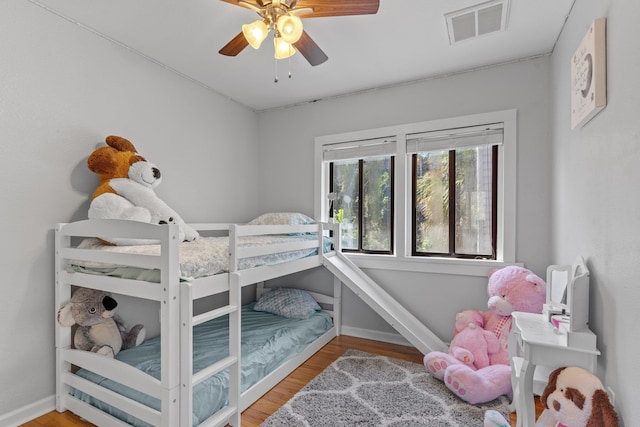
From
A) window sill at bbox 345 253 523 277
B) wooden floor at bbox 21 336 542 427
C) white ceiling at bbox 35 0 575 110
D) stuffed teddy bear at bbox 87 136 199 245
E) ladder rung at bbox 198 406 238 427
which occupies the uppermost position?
white ceiling at bbox 35 0 575 110

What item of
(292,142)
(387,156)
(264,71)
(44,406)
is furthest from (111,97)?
(387,156)

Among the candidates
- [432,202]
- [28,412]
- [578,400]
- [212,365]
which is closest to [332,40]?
[432,202]

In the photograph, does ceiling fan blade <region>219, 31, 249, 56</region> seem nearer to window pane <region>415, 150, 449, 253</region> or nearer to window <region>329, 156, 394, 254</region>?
window <region>329, 156, 394, 254</region>

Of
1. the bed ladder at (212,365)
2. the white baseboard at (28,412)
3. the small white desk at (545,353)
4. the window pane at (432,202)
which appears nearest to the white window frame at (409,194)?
the window pane at (432,202)

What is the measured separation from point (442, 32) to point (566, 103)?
899mm

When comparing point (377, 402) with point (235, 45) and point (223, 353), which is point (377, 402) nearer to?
point (223, 353)

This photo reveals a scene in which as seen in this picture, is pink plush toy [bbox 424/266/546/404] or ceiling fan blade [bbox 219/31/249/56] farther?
pink plush toy [bbox 424/266/546/404]

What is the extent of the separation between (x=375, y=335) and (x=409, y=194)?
1.39 meters

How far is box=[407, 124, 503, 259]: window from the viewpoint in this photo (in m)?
2.67

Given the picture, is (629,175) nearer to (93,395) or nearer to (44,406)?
(93,395)

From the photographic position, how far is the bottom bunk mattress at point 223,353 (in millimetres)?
1709

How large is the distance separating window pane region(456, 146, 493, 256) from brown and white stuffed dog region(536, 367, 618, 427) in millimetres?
1531

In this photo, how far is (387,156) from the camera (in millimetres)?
3078

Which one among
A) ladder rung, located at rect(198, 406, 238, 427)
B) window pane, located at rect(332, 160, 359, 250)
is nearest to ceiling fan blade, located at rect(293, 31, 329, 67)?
window pane, located at rect(332, 160, 359, 250)
